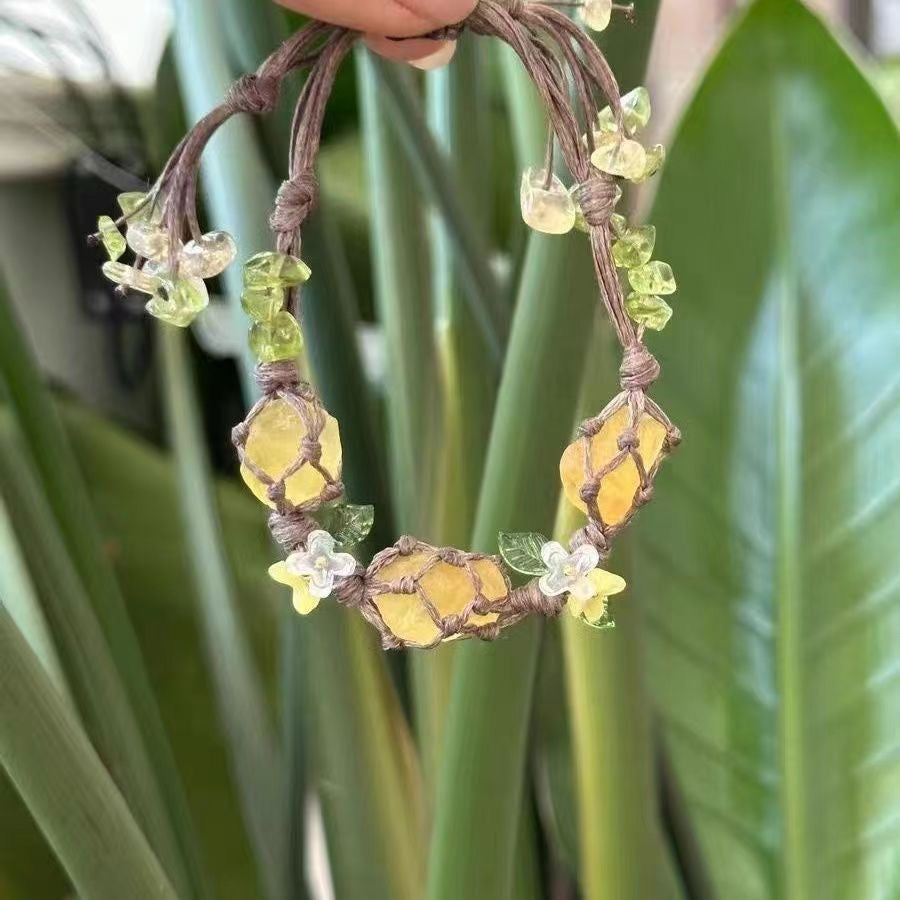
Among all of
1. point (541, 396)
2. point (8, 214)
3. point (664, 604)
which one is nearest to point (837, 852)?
point (664, 604)

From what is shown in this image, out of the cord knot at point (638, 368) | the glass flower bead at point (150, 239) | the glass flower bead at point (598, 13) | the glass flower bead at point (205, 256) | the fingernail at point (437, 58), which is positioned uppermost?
the glass flower bead at point (598, 13)

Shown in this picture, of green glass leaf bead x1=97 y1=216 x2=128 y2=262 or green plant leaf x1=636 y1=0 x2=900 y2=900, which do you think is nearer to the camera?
green glass leaf bead x1=97 y1=216 x2=128 y2=262

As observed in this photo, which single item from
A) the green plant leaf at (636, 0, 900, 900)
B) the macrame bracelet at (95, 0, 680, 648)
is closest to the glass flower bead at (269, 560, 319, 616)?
the macrame bracelet at (95, 0, 680, 648)

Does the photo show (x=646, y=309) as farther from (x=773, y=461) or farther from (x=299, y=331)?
(x=773, y=461)

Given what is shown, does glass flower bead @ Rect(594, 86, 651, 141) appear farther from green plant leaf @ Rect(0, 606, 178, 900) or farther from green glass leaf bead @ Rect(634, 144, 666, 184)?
green plant leaf @ Rect(0, 606, 178, 900)

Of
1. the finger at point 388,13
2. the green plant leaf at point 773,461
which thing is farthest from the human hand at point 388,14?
the green plant leaf at point 773,461

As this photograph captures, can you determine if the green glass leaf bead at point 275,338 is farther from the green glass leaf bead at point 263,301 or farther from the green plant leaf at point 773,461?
the green plant leaf at point 773,461
